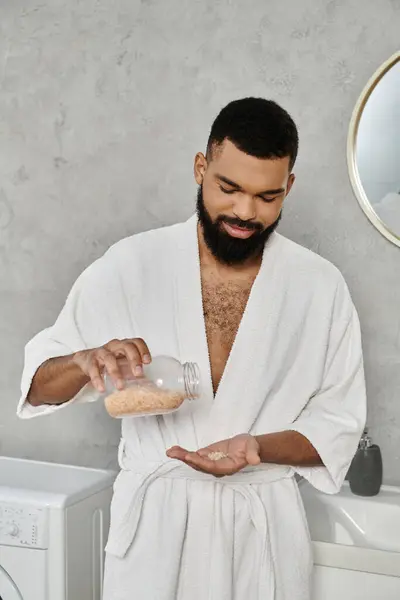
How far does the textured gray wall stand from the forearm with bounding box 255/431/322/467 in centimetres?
73

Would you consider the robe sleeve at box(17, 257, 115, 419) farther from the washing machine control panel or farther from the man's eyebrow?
the washing machine control panel

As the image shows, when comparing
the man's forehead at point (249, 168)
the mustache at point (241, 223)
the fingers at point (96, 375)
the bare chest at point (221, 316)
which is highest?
the man's forehead at point (249, 168)

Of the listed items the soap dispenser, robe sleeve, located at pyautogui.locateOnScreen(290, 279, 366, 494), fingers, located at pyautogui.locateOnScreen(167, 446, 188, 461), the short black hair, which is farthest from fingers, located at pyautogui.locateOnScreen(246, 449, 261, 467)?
the soap dispenser

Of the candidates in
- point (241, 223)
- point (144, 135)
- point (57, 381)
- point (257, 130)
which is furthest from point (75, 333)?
point (144, 135)

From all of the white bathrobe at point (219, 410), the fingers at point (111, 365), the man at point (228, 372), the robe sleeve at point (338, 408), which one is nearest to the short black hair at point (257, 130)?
the man at point (228, 372)

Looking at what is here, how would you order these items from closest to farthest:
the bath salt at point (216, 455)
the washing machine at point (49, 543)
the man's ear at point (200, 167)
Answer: the bath salt at point (216, 455)
the man's ear at point (200, 167)
the washing machine at point (49, 543)

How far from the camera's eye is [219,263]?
1.87 metres

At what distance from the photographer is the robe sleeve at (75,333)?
1.74 metres

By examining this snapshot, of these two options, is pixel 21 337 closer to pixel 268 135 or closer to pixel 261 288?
pixel 261 288

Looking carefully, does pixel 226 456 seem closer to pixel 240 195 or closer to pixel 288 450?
pixel 288 450

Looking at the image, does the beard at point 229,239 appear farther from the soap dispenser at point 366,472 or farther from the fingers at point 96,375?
the soap dispenser at point 366,472

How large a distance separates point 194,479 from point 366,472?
2.25ft

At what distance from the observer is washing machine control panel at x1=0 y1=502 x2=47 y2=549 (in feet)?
7.23

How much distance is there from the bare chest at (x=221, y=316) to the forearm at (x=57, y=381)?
33 centimetres
